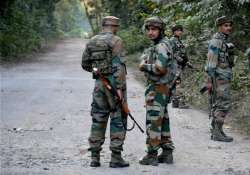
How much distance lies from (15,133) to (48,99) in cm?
457

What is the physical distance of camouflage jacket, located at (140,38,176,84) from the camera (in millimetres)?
7316

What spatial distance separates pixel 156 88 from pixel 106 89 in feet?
2.30

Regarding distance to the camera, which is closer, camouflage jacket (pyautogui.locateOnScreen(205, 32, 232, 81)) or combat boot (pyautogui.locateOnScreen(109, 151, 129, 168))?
combat boot (pyautogui.locateOnScreen(109, 151, 129, 168))

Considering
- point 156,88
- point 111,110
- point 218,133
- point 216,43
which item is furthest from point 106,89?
point 218,133

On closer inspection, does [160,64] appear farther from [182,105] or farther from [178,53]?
[182,105]

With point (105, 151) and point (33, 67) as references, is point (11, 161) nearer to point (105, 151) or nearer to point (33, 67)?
point (105, 151)

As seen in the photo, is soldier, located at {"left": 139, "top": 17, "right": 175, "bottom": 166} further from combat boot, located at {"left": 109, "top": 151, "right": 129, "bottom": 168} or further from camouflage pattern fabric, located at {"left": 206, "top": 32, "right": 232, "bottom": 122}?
camouflage pattern fabric, located at {"left": 206, "top": 32, "right": 232, "bottom": 122}

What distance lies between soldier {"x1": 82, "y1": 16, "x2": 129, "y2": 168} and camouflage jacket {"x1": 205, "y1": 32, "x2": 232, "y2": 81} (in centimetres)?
242

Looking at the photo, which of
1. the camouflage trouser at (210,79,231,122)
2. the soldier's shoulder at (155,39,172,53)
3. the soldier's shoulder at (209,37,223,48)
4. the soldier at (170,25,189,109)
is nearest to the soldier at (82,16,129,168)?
the soldier's shoulder at (155,39,172,53)

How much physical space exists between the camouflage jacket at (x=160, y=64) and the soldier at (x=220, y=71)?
71.9 inches

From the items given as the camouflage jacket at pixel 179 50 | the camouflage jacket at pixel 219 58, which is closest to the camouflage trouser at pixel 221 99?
the camouflage jacket at pixel 219 58

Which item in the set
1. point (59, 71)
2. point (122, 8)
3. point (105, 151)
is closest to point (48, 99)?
point (105, 151)

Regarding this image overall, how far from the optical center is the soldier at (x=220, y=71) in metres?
9.18

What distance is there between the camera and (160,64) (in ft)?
23.9
